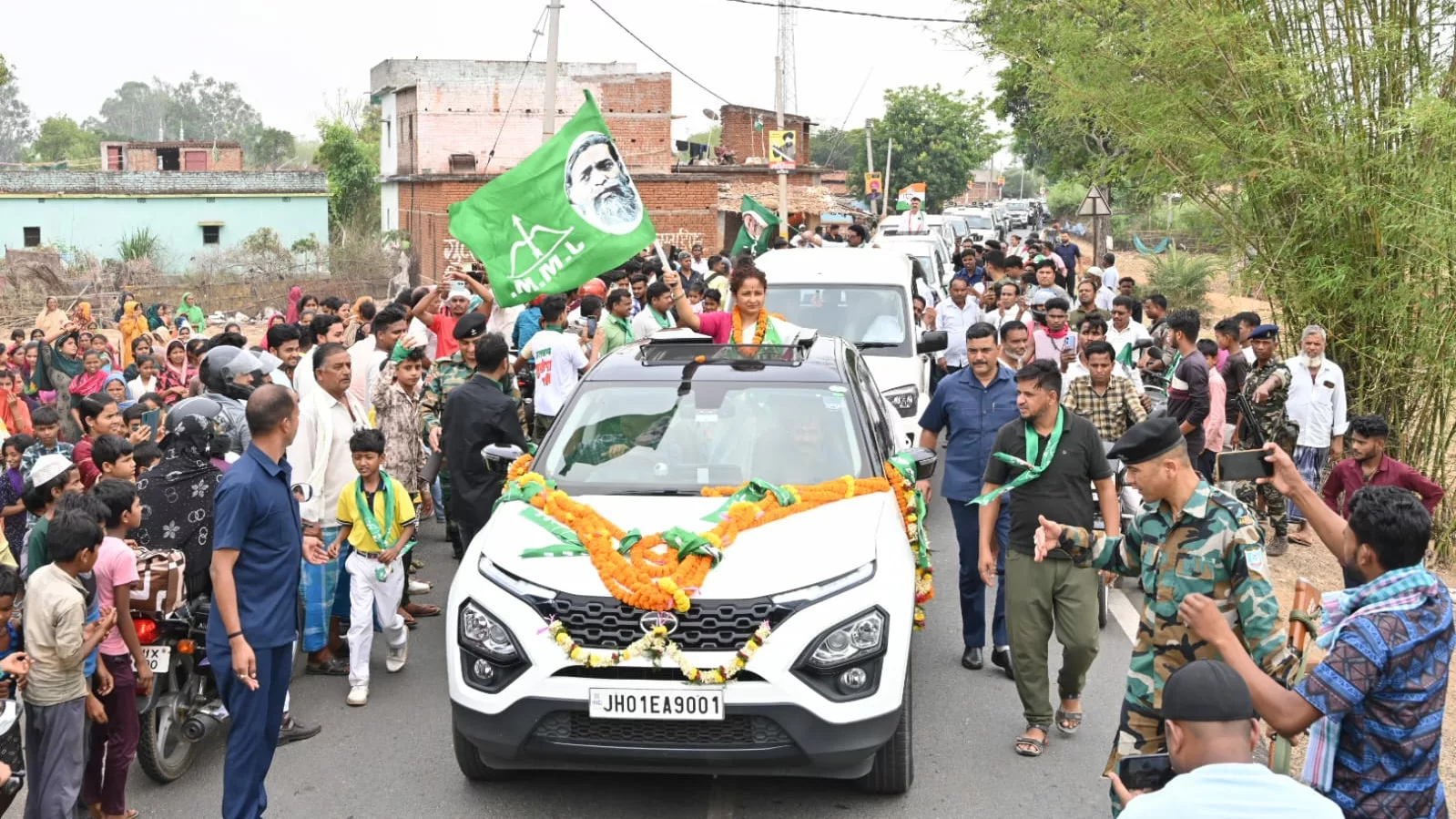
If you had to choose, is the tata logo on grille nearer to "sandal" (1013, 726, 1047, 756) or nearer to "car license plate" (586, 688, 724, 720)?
"car license plate" (586, 688, 724, 720)

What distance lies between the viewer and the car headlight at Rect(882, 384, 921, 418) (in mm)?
10891

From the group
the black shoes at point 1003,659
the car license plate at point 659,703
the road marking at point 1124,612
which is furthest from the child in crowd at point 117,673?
the road marking at point 1124,612

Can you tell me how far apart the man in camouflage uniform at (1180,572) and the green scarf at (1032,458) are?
1481 millimetres

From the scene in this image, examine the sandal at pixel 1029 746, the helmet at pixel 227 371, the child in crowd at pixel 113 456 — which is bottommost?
the sandal at pixel 1029 746

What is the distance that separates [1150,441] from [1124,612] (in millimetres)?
4417

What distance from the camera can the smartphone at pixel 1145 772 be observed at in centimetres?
349

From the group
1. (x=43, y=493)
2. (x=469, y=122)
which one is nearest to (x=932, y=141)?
(x=469, y=122)

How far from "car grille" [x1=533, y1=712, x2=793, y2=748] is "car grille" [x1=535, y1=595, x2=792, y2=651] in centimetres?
28

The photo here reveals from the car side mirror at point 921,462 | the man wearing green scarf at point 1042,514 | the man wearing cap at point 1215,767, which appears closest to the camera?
the man wearing cap at point 1215,767

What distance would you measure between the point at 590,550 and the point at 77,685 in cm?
203

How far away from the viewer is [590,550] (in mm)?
5617

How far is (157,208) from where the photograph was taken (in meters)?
47.7

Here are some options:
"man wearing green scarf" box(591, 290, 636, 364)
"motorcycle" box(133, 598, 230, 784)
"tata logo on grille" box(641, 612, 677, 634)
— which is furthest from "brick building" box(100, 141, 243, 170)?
"tata logo on grille" box(641, 612, 677, 634)

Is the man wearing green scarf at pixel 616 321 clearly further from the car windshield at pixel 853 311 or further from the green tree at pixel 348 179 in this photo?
the green tree at pixel 348 179
